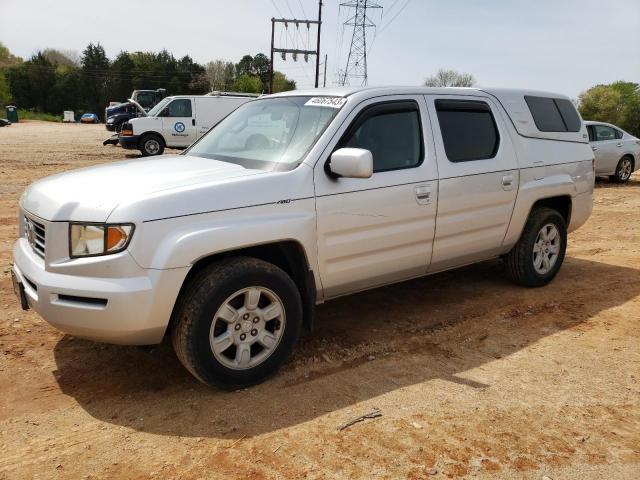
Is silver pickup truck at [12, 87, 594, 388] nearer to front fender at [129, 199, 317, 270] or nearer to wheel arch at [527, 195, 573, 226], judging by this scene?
front fender at [129, 199, 317, 270]

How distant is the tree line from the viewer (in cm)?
8281

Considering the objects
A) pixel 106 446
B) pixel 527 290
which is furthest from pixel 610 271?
pixel 106 446

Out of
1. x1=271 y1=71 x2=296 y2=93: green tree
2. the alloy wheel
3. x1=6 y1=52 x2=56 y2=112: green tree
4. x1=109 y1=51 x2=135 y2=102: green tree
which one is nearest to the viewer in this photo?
the alloy wheel

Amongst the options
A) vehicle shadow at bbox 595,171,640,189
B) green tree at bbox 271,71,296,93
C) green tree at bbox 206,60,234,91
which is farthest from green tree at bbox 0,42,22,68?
vehicle shadow at bbox 595,171,640,189

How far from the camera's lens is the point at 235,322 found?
3.30 m

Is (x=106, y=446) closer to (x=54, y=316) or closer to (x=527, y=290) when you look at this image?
(x=54, y=316)

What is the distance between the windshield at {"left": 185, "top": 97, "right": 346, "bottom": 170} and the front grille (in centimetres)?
129

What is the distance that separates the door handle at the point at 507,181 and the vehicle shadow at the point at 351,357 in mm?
1090

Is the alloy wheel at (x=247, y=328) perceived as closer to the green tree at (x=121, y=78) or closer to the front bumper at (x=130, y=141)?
the front bumper at (x=130, y=141)

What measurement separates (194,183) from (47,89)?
93515 mm

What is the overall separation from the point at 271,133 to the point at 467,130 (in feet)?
5.50

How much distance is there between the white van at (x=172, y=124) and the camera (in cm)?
1816

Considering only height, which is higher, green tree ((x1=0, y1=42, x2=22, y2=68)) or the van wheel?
green tree ((x1=0, y1=42, x2=22, y2=68))

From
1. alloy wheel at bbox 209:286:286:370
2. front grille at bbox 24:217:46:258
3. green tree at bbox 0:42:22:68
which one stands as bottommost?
alloy wheel at bbox 209:286:286:370
